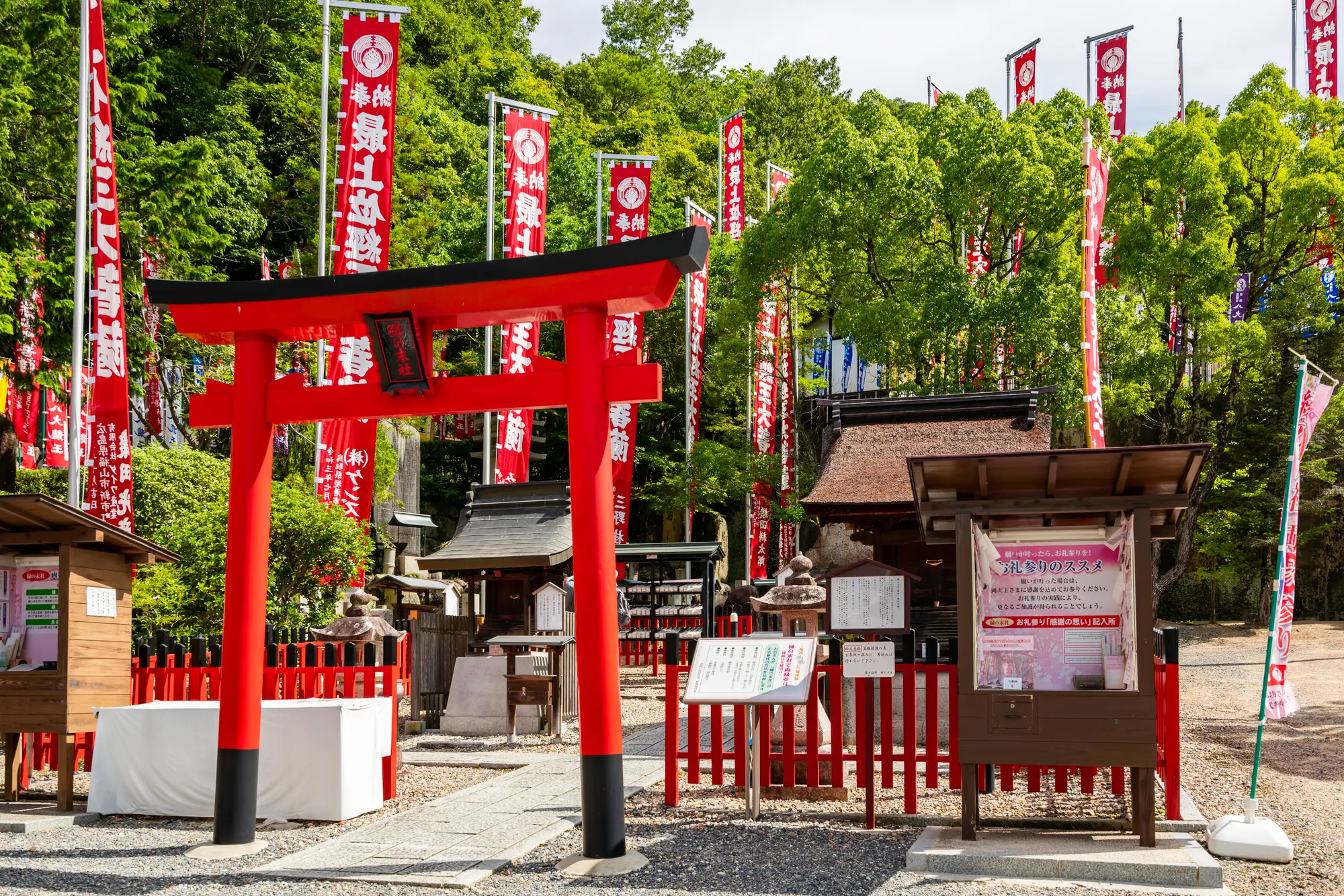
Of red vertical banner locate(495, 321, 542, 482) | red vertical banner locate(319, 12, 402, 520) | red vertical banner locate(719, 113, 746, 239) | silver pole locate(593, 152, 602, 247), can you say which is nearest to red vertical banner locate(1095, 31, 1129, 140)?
red vertical banner locate(719, 113, 746, 239)

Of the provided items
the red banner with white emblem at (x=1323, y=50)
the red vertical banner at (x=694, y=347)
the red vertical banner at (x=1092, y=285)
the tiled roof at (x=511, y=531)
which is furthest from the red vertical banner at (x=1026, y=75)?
the tiled roof at (x=511, y=531)

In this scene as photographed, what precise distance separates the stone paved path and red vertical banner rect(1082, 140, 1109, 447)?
6160mm

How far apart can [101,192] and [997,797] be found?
12797 mm

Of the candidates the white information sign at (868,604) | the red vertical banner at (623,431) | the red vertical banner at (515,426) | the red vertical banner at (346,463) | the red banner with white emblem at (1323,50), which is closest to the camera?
the white information sign at (868,604)

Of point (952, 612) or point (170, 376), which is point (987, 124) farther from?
point (170, 376)

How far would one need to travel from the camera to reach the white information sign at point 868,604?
27.3ft

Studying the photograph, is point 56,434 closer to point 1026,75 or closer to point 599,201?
point 599,201

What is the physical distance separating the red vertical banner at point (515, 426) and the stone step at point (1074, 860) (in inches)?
Answer: 525

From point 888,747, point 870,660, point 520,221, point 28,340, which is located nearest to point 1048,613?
point 870,660

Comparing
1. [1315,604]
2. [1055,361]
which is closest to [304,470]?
[1055,361]

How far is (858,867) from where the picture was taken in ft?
19.4

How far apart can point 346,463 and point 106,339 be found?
12.3 feet

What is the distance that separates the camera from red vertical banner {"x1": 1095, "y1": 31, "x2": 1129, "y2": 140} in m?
25.9

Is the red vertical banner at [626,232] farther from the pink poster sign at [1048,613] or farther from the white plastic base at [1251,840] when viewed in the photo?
the white plastic base at [1251,840]
